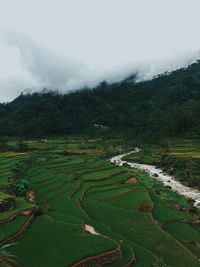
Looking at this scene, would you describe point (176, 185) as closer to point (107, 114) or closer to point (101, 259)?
point (101, 259)

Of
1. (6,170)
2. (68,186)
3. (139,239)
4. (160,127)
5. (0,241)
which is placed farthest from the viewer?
(160,127)

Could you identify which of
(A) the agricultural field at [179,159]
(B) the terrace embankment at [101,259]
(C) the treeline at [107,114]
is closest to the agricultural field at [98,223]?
(B) the terrace embankment at [101,259]

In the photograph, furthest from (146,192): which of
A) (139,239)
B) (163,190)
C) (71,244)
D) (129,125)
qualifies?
(129,125)

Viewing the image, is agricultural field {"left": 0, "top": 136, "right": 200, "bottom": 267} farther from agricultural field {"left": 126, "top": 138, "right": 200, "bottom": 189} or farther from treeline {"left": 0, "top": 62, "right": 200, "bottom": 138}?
treeline {"left": 0, "top": 62, "right": 200, "bottom": 138}

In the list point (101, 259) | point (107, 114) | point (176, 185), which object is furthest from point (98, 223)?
point (107, 114)

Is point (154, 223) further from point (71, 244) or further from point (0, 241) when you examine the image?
point (0, 241)

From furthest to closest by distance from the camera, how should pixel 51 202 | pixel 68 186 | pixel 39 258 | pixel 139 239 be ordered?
pixel 68 186
pixel 51 202
pixel 139 239
pixel 39 258

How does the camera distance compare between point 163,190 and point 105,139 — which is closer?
point 163,190
